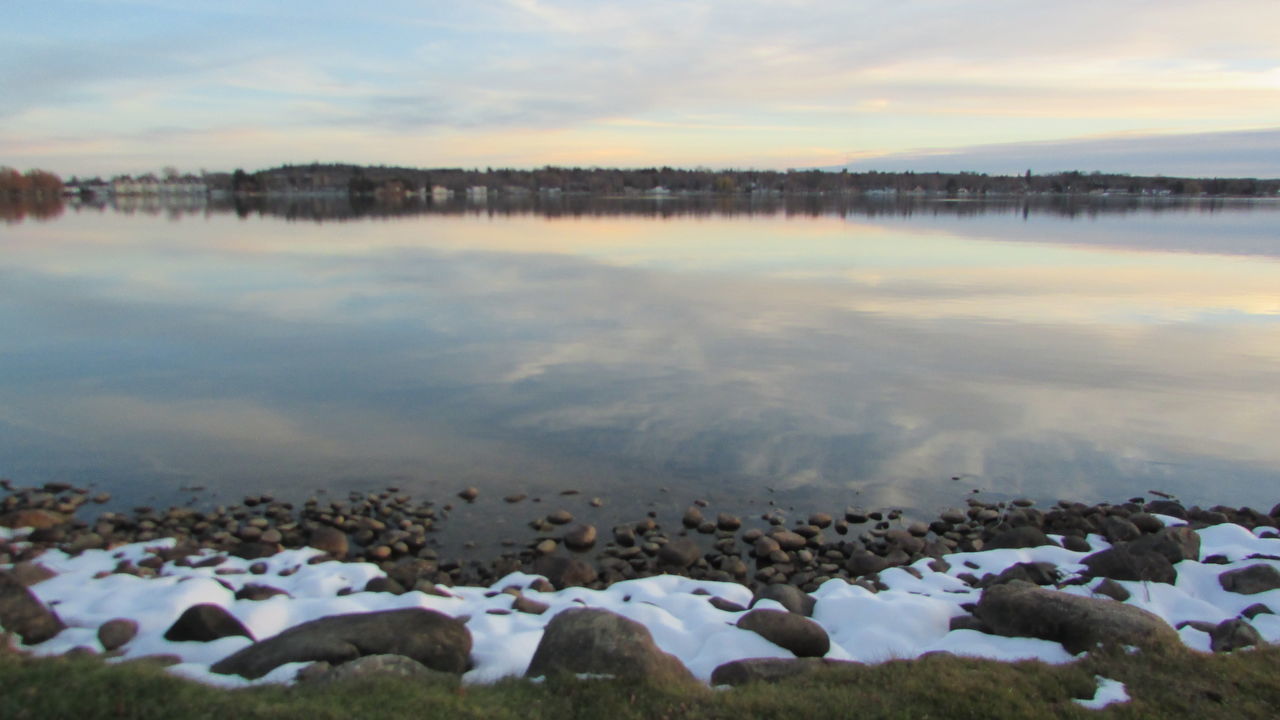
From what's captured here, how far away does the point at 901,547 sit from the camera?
8.99 metres

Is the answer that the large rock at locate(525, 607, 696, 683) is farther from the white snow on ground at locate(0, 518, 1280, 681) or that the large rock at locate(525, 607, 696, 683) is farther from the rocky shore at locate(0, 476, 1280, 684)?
the white snow on ground at locate(0, 518, 1280, 681)

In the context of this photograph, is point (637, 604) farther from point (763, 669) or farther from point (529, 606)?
point (763, 669)

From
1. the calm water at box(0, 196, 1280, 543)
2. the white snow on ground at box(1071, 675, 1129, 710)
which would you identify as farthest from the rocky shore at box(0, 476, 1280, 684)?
the calm water at box(0, 196, 1280, 543)

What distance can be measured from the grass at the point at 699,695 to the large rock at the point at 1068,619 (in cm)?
38

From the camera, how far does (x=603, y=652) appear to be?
553 centimetres

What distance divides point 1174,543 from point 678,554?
190 inches

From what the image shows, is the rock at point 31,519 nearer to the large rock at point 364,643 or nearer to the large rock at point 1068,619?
the large rock at point 364,643

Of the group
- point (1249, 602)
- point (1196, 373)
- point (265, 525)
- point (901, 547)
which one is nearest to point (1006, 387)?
point (1196, 373)

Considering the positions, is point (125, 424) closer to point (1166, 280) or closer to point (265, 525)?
point (265, 525)

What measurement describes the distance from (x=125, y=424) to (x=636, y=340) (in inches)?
391

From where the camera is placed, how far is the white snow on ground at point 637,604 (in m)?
6.21

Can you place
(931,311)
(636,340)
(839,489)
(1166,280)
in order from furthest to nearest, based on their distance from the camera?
(1166,280)
(931,311)
(636,340)
(839,489)

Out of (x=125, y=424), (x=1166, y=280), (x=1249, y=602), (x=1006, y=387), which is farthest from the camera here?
(x=1166, y=280)

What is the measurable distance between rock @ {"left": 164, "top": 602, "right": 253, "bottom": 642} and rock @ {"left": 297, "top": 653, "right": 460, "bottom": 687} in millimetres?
1345
